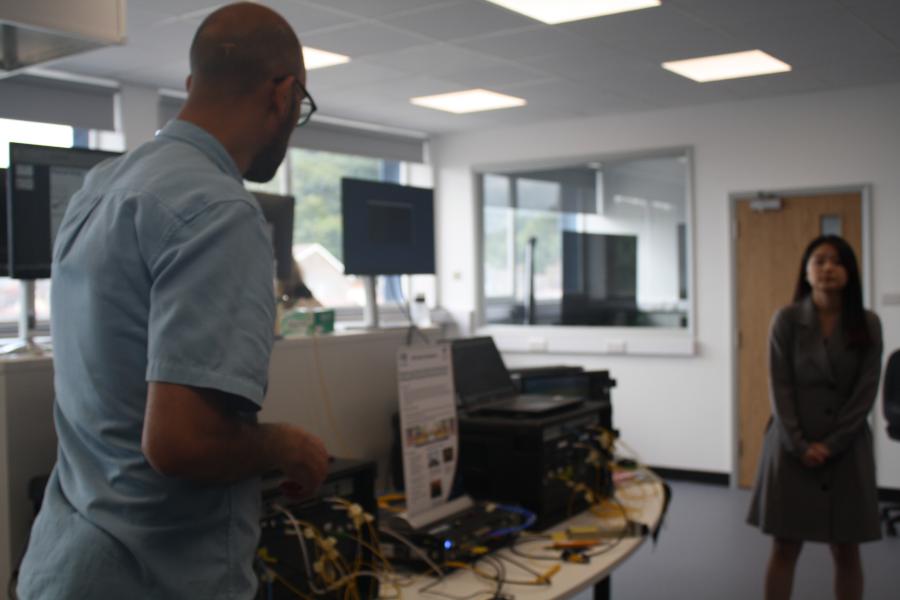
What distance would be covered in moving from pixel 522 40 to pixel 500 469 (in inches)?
114

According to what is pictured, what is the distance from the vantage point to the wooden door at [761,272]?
19.0ft

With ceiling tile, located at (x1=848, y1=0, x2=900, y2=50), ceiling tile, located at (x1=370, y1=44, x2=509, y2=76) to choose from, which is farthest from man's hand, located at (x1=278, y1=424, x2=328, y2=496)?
ceiling tile, located at (x1=370, y1=44, x2=509, y2=76)

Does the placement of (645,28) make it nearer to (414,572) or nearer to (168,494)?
(414,572)

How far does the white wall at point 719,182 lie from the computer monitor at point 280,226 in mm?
4225

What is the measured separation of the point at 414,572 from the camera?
6.31ft

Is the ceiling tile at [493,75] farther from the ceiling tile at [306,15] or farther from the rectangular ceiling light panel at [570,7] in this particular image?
the ceiling tile at [306,15]

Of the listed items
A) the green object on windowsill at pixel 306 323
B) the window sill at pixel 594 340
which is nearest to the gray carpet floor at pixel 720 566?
the window sill at pixel 594 340

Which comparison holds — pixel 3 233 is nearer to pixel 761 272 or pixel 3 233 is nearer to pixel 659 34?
pixel 659 34

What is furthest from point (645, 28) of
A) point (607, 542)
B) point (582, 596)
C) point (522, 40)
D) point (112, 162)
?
point (112, 162)

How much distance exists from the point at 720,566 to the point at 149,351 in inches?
152

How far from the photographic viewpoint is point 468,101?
6.15 metres

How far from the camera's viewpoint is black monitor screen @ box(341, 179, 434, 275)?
2.67m

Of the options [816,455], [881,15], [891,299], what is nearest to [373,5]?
[881,15]

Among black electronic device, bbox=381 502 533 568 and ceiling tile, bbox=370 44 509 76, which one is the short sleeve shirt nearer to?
black electronic device, bbox=381 502 533 568
